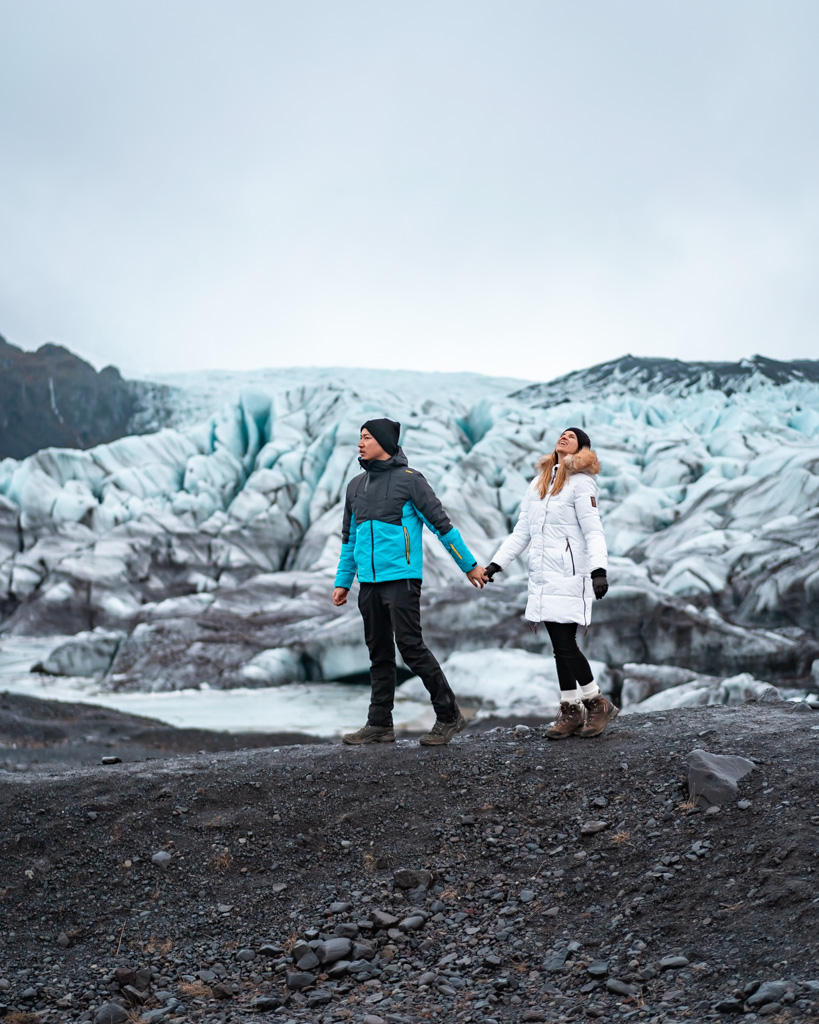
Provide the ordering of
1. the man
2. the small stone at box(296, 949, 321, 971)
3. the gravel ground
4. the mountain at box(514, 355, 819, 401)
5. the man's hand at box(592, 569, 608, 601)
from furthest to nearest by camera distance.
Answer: the mountain at box(514, 355, 819, 401) → the man → the man's hand at box(592, 569, 608, 601) → the small stone at box(296, 949, 321, 971) → the gravel ground

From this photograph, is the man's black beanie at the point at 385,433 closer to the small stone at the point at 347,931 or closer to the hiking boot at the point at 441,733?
the hiking boot at the point at 441,733

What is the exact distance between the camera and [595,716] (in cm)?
542

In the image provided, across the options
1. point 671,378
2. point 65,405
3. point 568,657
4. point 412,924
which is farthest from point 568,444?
point 65,405

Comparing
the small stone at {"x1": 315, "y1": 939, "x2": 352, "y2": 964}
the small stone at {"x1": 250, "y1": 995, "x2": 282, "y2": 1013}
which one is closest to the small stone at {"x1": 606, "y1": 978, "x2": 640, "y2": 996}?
the small stone at {"x1": 315, "y1": 939, "x2": 352, "y2": 964}

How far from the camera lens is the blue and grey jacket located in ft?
17.7

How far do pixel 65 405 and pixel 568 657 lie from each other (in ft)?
144

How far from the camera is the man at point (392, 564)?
5383 mm

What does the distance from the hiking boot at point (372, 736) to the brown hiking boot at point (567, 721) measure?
1074 millimetres

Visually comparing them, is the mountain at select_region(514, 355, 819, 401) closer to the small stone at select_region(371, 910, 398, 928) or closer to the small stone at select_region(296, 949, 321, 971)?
the small stone at select_region(371, 910, 398, 928)

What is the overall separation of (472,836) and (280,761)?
4.98 ft

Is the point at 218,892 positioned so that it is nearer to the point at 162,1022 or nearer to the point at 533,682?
the point at 162,1022

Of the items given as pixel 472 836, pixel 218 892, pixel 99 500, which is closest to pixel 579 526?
pixel 472 836

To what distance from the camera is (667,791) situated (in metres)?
4.34

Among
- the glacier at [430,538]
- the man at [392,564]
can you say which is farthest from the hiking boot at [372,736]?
the glacier at [430,538]
